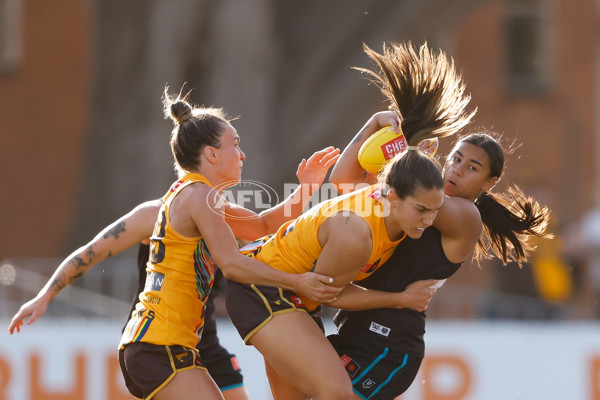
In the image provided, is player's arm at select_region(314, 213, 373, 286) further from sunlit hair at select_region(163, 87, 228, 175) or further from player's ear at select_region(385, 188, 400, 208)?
sunlit hair at select_region(163, 87, 228, 175)

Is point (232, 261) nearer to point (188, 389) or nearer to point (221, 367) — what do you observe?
point (188, 389)

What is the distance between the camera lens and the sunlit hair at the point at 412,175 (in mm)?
3975

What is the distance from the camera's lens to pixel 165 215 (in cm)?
429

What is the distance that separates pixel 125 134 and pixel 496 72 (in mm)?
8779

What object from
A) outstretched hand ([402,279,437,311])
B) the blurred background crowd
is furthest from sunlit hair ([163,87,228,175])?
the blurred background crowd

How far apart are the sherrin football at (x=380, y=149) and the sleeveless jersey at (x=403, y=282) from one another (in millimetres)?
389

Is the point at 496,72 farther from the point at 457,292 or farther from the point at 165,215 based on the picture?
the point at 165,215

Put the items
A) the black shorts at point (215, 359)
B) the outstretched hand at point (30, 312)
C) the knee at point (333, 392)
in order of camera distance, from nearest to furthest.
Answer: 1. the knee at point (333, 392)
2. the outstretched hand at point (30, 312)
3. the black shorts at point (215, 359)

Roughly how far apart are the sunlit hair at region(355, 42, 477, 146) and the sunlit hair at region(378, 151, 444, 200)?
1.77 ft

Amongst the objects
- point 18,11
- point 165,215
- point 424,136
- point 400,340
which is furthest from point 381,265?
point 18,11

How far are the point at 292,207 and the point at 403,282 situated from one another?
0.82 metres

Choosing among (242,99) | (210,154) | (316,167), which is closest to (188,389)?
(210,154)

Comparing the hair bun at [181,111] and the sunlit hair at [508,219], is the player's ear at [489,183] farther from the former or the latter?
the hair bun at [181,111]

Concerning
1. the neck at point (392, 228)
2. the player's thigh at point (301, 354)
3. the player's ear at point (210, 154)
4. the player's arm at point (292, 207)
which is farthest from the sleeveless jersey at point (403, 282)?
the player's ear at point (210, 154)
